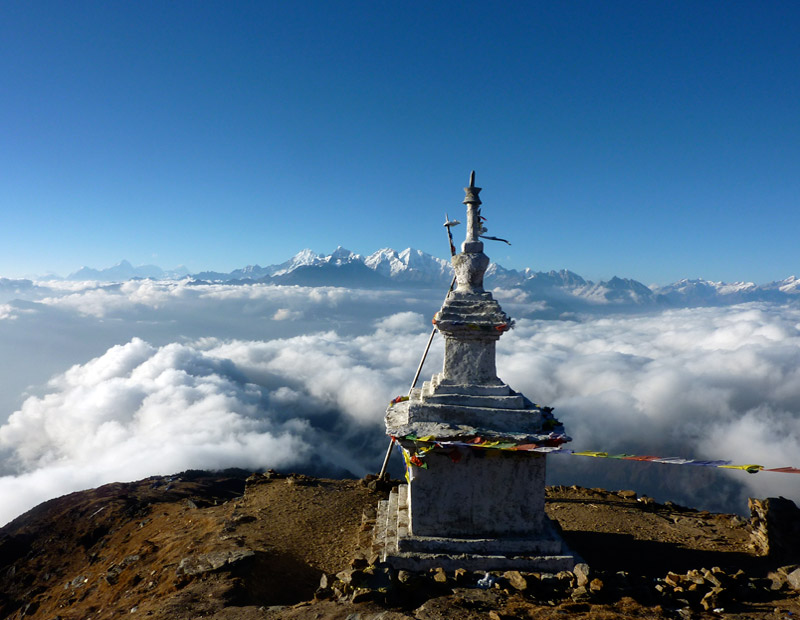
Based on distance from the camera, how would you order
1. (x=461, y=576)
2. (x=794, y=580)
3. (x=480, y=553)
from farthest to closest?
1. (x=480, y=553)
2. (x=794, y=580)
3. (x=461, y=576)

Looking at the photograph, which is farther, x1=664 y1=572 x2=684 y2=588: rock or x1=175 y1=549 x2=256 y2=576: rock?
x1=175 y1=549 x2=256 y2=576: rock

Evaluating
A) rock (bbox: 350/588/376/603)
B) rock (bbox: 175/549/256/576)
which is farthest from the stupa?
rock (bbox: 175/549/256/576)

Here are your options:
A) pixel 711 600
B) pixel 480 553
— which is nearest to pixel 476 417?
pixel 480 553

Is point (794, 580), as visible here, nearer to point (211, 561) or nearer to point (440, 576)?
point (440, 576)

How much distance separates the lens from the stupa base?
1084 cm

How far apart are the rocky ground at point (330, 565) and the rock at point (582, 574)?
0.08 ft

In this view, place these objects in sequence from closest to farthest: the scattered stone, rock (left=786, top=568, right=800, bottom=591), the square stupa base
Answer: the scattered stone < rock (left=786, top=568, right=800, bottom=591) < the square stupa base

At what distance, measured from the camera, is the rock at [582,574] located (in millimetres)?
9617

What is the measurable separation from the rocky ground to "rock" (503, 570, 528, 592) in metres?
0.03

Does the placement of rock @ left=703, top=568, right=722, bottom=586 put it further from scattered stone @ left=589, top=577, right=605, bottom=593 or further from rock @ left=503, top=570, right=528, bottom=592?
rock @ left=503, top=570, right=528, bottom=592

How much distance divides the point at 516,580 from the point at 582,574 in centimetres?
134

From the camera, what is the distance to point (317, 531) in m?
15.0

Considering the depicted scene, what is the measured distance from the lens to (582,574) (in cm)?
976

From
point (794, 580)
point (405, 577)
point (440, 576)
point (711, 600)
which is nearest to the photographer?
point (711, 600)
